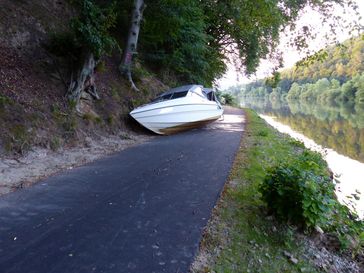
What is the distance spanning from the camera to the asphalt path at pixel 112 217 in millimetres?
3604

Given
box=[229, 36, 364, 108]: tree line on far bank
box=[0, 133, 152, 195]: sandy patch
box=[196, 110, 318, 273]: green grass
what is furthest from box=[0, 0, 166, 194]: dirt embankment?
box=[229, 36, 364, 108]: tree line on far bank

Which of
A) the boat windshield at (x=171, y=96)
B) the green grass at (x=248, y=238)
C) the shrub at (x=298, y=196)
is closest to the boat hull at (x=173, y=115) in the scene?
the boat windshield at (x=171, y=96)

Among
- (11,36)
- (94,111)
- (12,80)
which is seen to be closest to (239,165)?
(94,111)

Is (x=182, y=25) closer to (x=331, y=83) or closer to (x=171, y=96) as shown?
(x=171, y=96)

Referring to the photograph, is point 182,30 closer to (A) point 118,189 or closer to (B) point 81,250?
(A) point 118,189

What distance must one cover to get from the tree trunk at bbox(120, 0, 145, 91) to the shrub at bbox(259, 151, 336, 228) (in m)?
9.79

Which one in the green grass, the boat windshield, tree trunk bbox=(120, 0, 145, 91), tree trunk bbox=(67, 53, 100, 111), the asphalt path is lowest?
the green grass

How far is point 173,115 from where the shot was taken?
41.2 ft

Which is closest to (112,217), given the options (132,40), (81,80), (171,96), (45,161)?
(45,161)

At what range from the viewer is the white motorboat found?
469 inches

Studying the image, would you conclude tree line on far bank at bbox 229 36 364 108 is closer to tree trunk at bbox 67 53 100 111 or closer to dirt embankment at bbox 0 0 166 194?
dirt embankment at bbox 0 0 166 194

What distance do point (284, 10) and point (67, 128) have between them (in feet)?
54.3

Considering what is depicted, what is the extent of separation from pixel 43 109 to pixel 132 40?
19.1 feet

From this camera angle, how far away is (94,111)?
10672 millimetres
